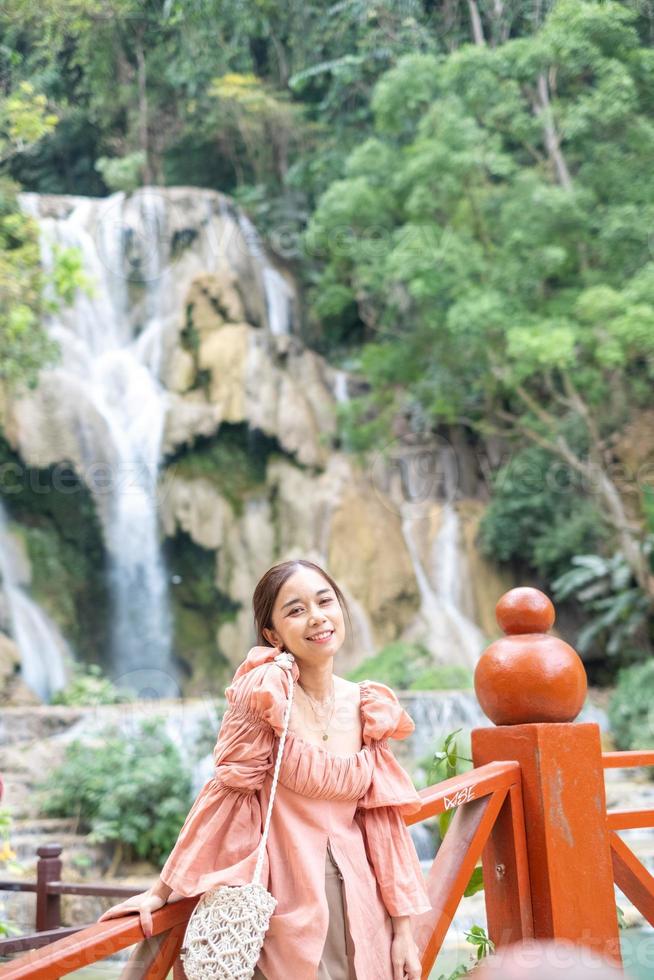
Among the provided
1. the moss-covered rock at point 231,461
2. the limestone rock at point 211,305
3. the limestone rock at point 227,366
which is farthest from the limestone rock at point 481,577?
the limestone rock at point 211,305

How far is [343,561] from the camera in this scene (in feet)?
47.7

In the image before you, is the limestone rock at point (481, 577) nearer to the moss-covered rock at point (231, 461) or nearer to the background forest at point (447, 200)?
the background forest at point (447, 200)

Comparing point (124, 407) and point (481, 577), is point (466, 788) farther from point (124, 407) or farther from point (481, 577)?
point (124, 407)

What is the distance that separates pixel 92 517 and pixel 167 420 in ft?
5.90

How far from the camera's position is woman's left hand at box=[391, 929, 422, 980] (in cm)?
177

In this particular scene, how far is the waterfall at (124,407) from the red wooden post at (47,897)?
390 inches

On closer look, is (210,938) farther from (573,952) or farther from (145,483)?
(145,483)

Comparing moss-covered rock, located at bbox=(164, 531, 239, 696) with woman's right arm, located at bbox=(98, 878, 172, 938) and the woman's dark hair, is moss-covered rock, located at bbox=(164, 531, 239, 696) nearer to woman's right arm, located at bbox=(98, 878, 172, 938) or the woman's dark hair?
the woman's dark hair

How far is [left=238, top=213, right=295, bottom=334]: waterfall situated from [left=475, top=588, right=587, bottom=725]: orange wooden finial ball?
1488 centimetres

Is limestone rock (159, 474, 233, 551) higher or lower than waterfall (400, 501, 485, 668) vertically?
higher

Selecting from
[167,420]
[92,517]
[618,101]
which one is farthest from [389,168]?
[92,517]

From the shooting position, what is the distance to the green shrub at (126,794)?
839 cm

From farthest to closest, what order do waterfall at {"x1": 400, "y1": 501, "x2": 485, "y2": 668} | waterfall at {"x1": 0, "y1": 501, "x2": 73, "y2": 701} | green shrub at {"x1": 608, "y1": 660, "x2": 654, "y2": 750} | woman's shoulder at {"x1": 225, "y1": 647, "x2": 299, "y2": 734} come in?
waterfall at {"x1": 400, "y1": 501, "x2": 485, "y2": 668}, waterfall at {"x1": 0, "y1": 501, "x2": 73, "y2": 701}, green shrub at {"x1": 608, "y1": 660, "x2": 654, "y2": 750}, woman's shoulder at {"x1": 225, "y1": 647, "x2": 299, "y2": 734}

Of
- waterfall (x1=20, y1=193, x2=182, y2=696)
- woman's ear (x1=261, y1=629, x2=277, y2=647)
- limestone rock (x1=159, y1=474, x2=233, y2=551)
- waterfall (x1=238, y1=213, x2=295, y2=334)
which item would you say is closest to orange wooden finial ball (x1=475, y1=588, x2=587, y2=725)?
woman's ear (x1=261, y1=629, x2=277, y2=647)
